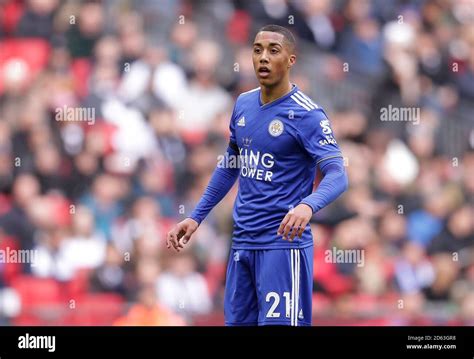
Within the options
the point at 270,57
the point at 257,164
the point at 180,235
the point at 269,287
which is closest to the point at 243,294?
the point at 269,287

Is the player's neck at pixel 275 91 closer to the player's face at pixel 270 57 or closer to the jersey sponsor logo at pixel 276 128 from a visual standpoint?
the player's face at pixel 270 57

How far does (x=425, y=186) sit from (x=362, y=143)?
705 millimetres

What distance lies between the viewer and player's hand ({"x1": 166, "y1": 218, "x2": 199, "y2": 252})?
717 centimetres

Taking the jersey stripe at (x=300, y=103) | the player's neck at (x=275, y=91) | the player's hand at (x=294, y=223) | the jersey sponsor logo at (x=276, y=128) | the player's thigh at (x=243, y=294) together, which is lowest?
the player's thigh at (x=243, y=294)

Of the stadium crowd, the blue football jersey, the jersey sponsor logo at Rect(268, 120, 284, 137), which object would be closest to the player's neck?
the blue football jersey

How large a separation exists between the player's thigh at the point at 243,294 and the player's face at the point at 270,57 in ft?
3.34

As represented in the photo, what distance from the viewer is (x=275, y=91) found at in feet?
23.6

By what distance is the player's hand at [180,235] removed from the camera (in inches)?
282

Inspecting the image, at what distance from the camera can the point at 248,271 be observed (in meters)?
7.14

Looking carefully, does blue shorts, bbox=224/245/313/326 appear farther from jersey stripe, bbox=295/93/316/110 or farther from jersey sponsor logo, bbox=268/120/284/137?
jersey stripe, bbox=295/93/316/110

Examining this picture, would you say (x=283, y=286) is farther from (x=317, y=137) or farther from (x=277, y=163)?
(x=317, y=137)

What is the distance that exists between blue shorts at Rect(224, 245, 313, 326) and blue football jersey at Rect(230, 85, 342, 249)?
63 mm

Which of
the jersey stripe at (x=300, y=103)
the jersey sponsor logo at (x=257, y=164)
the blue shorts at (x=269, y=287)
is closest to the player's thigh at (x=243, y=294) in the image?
the blue shorts at (x=269, y=287)

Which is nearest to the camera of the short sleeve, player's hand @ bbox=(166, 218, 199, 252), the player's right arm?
the short sleeve
